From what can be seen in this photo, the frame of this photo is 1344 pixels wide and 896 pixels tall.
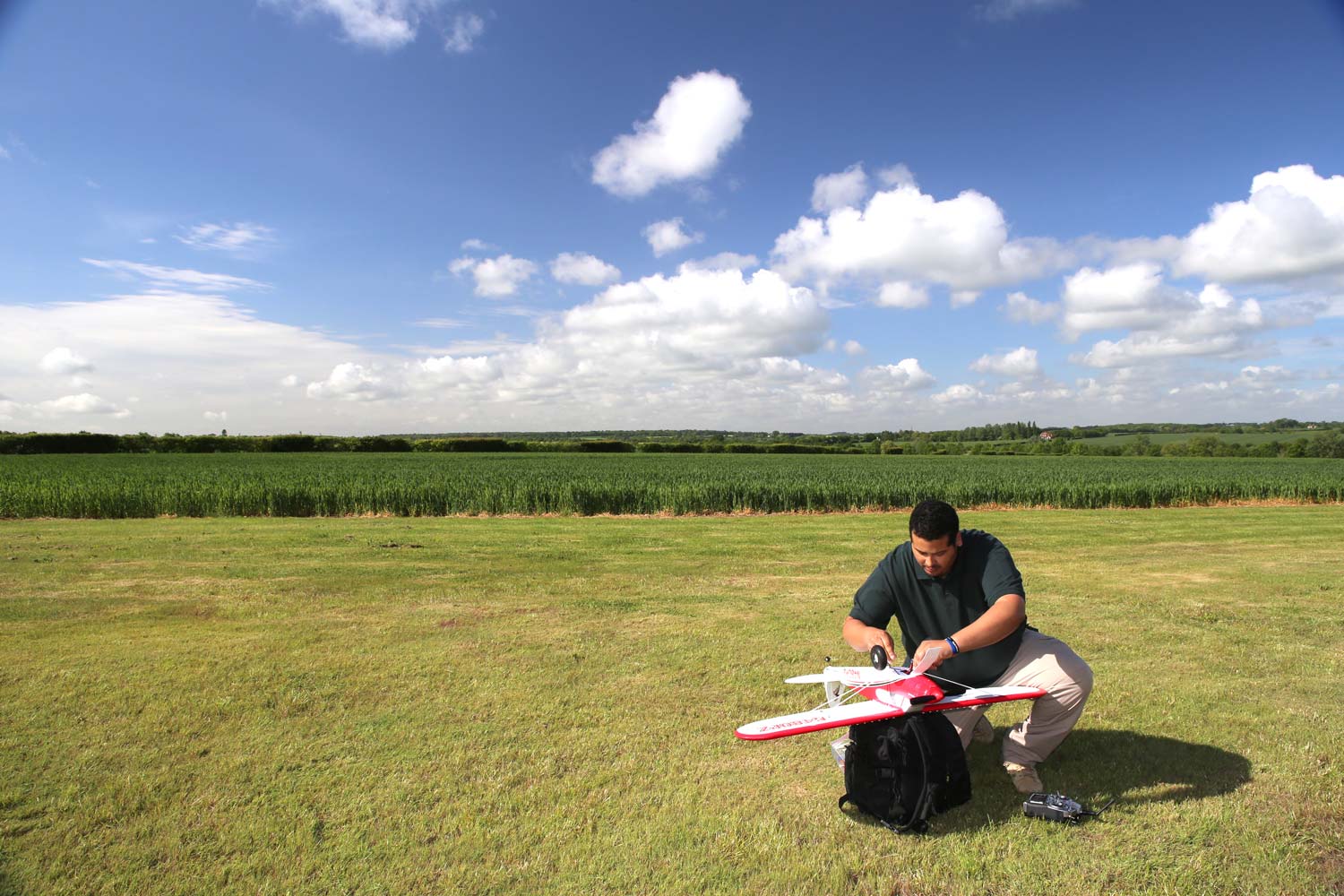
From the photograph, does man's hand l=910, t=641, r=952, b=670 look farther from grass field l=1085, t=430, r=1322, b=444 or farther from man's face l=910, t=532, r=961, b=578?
grass field l=1085, t=430, r=1322, b=444

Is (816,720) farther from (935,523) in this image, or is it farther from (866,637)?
(935,523)

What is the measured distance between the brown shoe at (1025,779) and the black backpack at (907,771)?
19.3 inches

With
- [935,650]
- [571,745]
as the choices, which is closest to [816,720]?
[935,650]

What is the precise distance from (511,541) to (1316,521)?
70.0 feet

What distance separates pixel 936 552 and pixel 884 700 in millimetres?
895

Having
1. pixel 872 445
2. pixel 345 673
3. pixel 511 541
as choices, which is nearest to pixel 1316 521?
pixel 511 541

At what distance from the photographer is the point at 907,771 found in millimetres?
3625

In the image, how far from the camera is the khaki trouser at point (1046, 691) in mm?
3996

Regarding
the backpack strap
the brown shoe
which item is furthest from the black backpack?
the brown shoe

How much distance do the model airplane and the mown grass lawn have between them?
0.56 meters

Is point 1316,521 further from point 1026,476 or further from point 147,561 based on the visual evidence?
point 147,561

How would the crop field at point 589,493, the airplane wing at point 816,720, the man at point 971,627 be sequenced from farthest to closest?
the crop field at point 589,493, the man at point 971,627, the airplane wing at point 816,720

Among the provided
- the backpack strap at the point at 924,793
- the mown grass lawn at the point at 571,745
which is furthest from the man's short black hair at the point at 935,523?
the mown grass lawn at the point at 571,745

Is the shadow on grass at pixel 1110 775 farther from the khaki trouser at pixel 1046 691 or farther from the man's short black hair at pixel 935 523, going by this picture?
the man's short black hair at pixel 935 523
